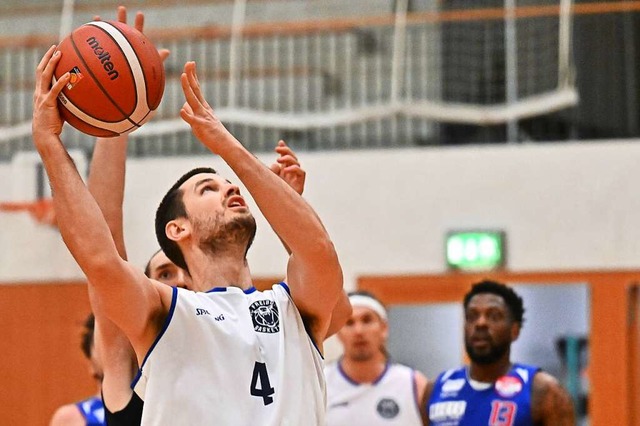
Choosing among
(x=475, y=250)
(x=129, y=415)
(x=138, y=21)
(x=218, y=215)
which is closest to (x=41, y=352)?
(x=475, y=250)

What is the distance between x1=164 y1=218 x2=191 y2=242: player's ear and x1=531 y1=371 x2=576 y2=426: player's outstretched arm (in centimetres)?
274

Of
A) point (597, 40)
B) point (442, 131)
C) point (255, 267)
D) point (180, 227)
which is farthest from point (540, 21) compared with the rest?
point (180, 227)

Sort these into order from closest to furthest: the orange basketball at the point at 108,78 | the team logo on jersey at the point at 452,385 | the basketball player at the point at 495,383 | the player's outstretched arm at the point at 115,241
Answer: the orange basketball at the point at 108,78, the player's outstretched arm at the point at 115,241, the basketball player at the point at 495,383, the team logo on jersey at the point at 452,385

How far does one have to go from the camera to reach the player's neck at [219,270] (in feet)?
10.5

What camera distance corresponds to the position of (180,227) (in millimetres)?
3227

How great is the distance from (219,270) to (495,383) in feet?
9.44

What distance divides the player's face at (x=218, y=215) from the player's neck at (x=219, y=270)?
1.4 inches

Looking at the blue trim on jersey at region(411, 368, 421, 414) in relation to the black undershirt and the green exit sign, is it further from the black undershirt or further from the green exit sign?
the black undershirt

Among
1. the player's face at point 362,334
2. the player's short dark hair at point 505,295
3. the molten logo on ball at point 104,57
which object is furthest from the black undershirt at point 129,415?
the player's face at point 362,334

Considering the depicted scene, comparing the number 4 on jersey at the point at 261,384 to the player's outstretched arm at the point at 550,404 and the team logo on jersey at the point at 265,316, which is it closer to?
Answer: the team logo on jersey at the point at 265,316

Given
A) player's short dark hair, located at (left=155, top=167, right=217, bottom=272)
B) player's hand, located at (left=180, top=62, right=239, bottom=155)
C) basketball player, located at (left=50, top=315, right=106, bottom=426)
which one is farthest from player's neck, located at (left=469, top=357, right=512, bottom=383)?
player's hand, located at (left=180, top=62, right=239, bottom=155)

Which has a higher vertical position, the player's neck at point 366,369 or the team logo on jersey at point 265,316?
the team logo on jersey at point 265,316

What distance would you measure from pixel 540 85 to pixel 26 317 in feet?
15.4

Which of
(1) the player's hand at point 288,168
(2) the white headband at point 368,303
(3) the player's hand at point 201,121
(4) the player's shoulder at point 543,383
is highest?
(3) the player's hand at point 201,121
